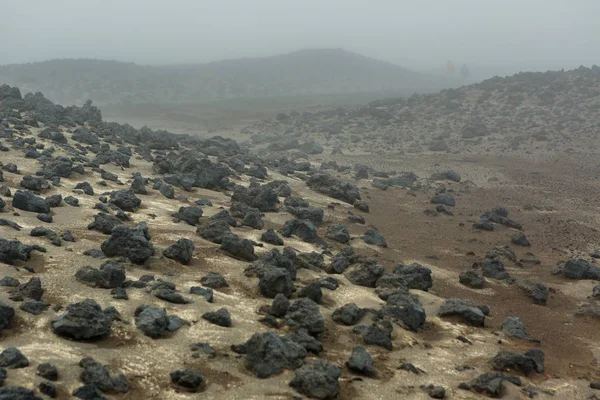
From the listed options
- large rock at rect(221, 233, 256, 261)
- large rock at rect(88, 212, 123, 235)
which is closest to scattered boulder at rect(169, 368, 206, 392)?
large rock at rect(221, 233, 256, 261)

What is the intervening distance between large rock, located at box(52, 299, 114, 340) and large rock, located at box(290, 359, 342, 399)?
284cm

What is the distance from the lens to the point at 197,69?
119125mm

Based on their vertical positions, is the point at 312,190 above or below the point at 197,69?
below

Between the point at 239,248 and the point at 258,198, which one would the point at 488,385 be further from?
the point at 258,198

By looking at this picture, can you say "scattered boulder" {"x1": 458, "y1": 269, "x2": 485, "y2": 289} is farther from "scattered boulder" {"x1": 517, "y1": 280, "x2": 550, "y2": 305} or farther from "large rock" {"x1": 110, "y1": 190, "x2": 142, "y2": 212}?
"large rock" {"x1": 110, "y1": 190, "x2": 142, "y2": 212}

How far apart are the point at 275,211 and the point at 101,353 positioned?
11.6m

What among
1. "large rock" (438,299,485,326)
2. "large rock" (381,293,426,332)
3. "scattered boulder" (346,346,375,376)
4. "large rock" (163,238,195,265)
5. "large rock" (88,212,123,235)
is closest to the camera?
"scattered boulder" (346,346,375,376)

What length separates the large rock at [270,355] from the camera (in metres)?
8.41

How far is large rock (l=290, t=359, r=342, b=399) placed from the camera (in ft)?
26.1

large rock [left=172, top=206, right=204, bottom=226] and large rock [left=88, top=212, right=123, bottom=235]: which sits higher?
large rock [left=88, top=212, right=123, bottom=235]

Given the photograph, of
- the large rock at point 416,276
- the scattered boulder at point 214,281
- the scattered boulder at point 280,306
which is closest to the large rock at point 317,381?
the scattered boulder at point 280,306

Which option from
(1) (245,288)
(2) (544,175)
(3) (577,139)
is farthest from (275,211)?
(3) (577,139)

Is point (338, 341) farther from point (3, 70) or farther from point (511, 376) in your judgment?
point (3, 70)

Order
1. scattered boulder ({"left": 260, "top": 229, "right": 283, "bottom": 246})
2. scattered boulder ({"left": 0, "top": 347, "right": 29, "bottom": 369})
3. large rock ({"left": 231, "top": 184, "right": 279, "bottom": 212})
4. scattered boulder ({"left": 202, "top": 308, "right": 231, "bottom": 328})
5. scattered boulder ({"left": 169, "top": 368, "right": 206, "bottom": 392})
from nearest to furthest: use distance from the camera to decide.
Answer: scattered boulder ({"left": 0, "top": 347, "right": 29, "bottom": 369}) < scattered boulder ({"left": 169, "top": 368, "right": 206, "bottom": 392}) < scattered boulder ({"left": 202, "top": 308, "right": 231, "bottom": 328}) < scattered boulder ({"left": 260, "top": 229, "right": 283, "bottom": 246}) < large rock ({"left": 231, "top": 184, "right": 279, "bottom": 212})
